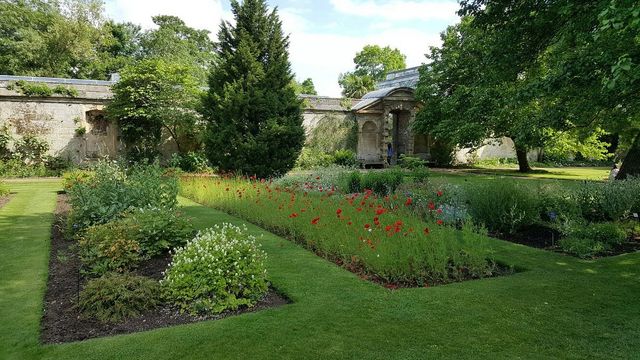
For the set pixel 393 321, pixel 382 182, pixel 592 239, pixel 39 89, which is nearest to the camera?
pixel 393 321

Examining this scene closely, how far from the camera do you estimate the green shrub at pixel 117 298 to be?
3750mm

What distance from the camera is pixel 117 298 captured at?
3.87 meters

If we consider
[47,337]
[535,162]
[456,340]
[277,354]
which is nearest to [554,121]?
[456,340]

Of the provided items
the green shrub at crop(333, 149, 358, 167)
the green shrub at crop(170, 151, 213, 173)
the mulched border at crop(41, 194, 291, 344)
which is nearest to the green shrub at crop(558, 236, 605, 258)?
the mulched border at crop(41, 194, 291, 344)

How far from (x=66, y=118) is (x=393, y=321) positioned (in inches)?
738

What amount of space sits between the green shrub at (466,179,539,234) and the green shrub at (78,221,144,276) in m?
5.24

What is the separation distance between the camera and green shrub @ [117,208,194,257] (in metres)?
5.38

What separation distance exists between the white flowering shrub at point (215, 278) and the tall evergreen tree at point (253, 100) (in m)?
8.90

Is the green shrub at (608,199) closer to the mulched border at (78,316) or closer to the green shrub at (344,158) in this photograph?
the mulched border at (78,316)

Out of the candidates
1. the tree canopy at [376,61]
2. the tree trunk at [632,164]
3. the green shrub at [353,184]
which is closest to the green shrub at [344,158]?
the green shrub at [353,184]

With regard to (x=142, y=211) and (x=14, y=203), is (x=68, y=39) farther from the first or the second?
(x=142, y=211)

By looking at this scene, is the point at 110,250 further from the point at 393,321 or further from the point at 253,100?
the point at 253,100

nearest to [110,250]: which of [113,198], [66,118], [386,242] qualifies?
[113,198]

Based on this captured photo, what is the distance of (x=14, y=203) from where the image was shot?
9.89m
